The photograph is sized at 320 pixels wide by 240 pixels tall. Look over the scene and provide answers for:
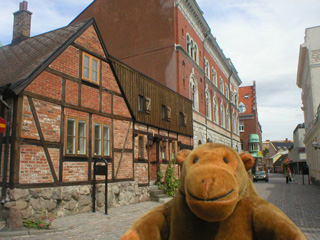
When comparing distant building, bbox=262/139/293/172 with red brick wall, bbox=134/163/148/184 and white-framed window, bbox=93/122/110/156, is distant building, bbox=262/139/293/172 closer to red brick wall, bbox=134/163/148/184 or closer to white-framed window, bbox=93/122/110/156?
red brick wall, bbox=134/163/148/184

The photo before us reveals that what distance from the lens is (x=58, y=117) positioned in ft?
30.8

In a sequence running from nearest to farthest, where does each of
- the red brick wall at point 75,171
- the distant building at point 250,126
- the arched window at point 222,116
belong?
1. the red brick wall at point 75,171
2. the arched window at point 222,116
3. the distant building at point 250,126

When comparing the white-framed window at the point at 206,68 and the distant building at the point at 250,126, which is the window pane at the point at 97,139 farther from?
the distant building at the point at 250,126

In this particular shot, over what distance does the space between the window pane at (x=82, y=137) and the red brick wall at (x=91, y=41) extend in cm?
276

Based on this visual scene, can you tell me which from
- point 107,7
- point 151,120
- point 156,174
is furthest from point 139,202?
point 107,7

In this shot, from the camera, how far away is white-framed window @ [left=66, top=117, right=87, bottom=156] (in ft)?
32.1

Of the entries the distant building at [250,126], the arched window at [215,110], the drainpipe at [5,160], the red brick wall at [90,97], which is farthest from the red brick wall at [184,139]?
the distant building at [250,126]

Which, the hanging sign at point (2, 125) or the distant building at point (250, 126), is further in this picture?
the distant building at point (250, 126)

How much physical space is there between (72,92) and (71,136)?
4.78 feet

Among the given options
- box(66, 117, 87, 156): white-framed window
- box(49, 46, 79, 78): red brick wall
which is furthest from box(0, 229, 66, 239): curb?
box(49, 46, 79, 78): red brick wall

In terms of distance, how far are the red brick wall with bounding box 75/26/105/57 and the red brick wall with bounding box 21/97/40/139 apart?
3.18m

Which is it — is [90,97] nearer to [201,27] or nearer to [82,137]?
[82,137]

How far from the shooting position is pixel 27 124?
330 inches

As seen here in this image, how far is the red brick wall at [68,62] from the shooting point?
9617 mm
